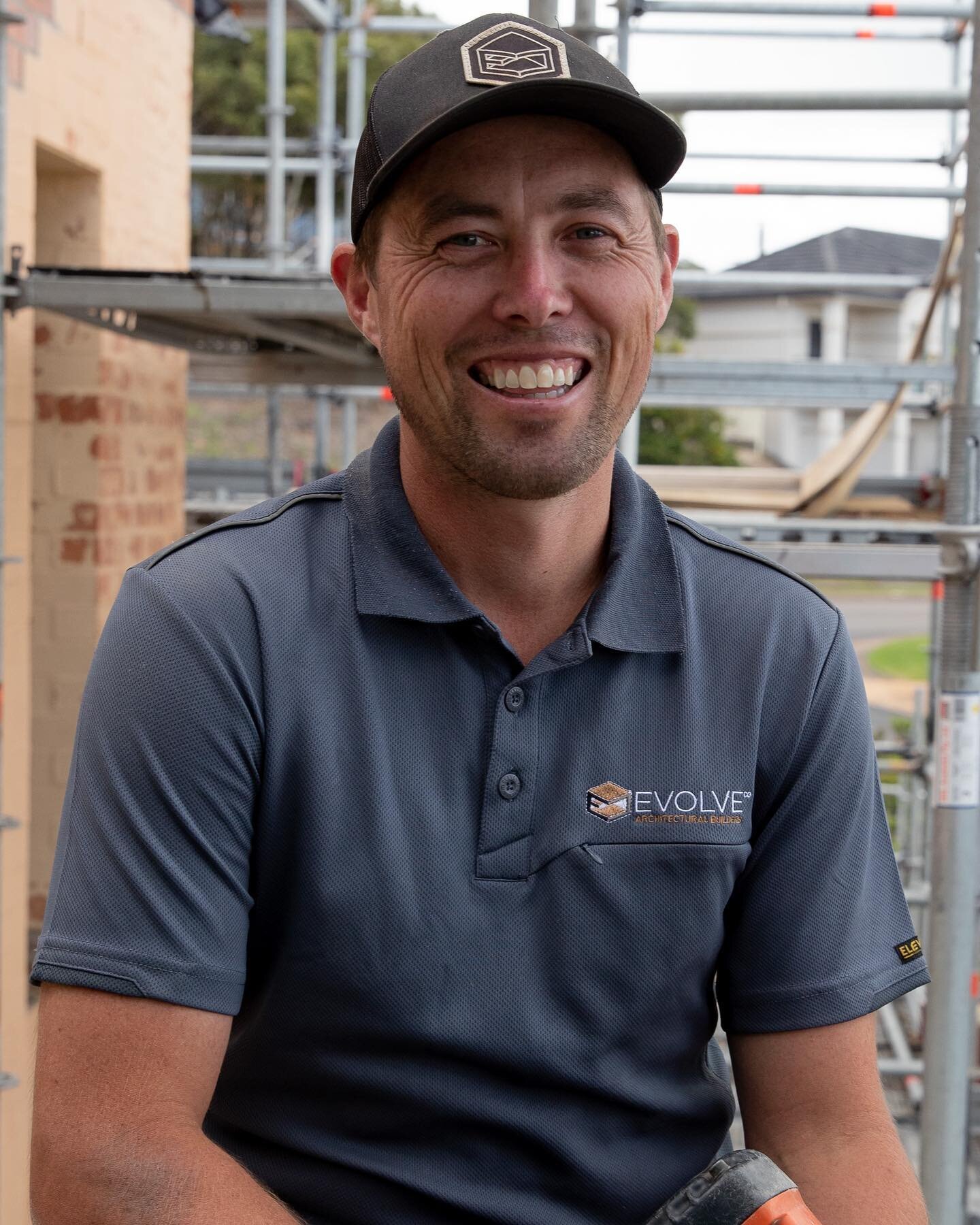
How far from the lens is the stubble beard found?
177 cm

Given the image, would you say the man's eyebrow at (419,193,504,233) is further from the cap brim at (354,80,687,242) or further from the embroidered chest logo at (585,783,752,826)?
the embroidered chest logo at (585,783,752,826)

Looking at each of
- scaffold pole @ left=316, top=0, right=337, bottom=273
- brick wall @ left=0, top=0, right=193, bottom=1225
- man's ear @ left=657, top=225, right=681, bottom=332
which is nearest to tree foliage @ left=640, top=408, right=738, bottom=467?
scaffold pole @ left=316, top=0, right=337, bottom=273

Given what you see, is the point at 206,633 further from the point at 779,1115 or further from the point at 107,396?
the point at 107,396

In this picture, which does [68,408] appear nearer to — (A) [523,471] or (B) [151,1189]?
(A) [523,471]

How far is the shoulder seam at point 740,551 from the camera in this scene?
195 centimetres

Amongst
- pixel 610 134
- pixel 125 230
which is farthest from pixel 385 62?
pixel 610 134

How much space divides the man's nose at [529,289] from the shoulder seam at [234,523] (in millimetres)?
349

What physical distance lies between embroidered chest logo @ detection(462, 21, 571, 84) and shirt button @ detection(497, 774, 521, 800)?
790mm

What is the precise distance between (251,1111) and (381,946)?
0.87ft

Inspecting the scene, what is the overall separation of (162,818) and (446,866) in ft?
1.04

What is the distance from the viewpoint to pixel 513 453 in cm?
177

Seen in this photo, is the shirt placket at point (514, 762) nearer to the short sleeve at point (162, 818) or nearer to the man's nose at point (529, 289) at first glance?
the short sleeve at point (162, 818)

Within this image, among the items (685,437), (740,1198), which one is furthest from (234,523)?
(685,437)

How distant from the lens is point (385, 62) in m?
22.4
